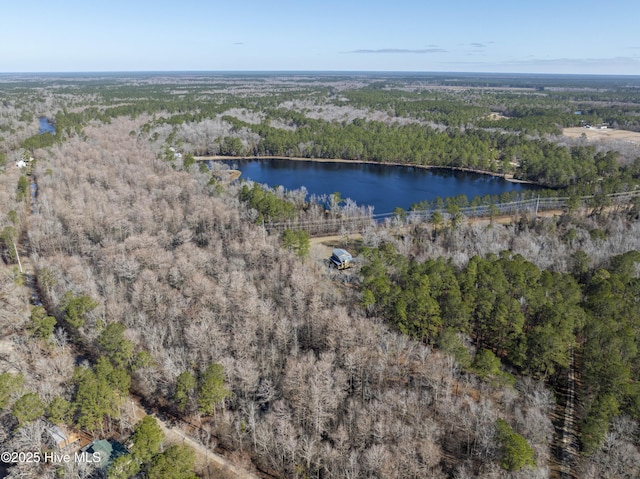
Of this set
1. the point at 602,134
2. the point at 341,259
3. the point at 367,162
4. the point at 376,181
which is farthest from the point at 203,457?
the point at 602,134

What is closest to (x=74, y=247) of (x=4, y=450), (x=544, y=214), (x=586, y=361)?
(x=4, y=450)

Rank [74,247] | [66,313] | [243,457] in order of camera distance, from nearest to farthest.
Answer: [243,457] < [66,313] < [74,247]

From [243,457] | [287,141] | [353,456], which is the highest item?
[287,141]

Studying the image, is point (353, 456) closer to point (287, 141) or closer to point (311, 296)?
point (311, 296)

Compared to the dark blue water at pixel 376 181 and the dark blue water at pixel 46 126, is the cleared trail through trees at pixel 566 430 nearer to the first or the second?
the dark blue water at pixel 376 181

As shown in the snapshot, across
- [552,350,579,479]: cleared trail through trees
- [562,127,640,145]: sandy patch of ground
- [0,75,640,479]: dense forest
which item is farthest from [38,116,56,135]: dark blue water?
[562,127,640,145]: sandy patch of ground

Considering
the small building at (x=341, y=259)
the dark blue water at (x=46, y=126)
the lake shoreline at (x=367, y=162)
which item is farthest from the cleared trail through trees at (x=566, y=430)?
the dark blue water at (x=46, y=126)
